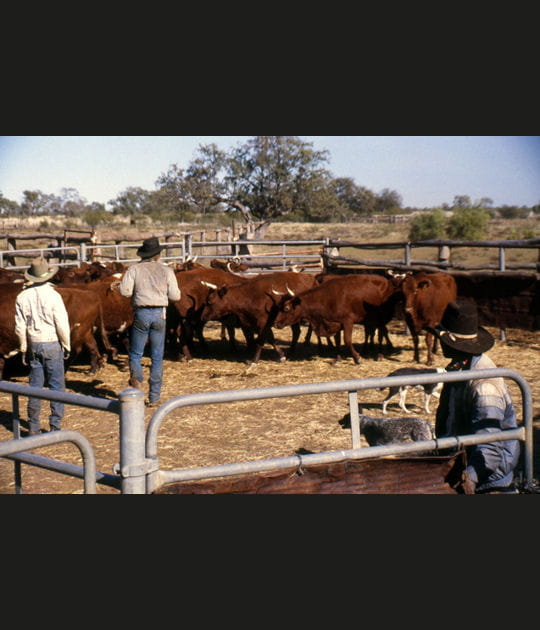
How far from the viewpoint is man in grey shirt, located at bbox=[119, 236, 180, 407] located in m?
8.33

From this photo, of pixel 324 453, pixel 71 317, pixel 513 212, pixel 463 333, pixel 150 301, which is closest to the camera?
pixel 324 453

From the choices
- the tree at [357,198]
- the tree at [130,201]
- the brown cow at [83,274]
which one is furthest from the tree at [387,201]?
the brown cow at [83,274]

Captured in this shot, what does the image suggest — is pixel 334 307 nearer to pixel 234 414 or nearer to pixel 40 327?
pixel 234 414

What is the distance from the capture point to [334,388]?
3602 mm

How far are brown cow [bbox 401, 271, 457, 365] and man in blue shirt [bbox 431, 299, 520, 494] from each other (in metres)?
6.51

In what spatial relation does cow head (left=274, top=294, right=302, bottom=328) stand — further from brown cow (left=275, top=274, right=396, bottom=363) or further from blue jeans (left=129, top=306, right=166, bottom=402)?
blue jeans (left=129, top=306, right=166, bottom=402)

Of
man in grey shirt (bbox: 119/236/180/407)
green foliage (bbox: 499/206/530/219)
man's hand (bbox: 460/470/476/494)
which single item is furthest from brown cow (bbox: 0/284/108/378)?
green foliage (bbox: 499/206/530/219)

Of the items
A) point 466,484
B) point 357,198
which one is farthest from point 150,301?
point 357,198

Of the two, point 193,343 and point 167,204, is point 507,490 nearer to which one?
point 193,343

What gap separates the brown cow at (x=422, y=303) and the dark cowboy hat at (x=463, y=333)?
654 centimetres

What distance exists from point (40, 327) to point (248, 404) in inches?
102

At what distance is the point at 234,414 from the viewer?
789 centimetres

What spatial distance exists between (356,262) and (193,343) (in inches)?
187

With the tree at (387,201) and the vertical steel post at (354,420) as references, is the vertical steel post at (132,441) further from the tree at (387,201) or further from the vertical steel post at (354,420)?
the tree at (387,201)
